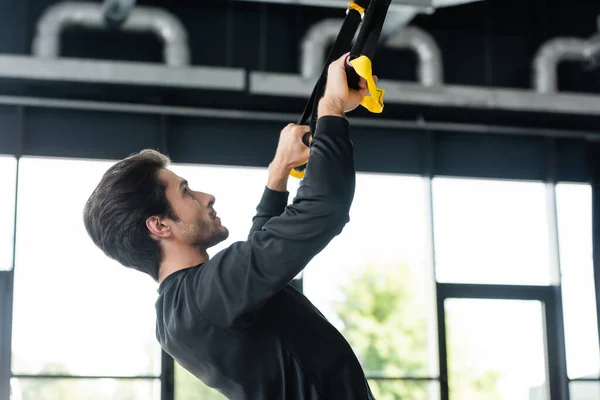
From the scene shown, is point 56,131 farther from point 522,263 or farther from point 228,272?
point 228,272

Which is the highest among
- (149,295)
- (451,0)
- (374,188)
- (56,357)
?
(451,0)

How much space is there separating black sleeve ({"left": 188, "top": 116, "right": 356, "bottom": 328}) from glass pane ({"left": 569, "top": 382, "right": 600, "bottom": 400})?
15.9ft

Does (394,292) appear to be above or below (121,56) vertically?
below

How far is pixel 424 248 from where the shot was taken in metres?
5.83

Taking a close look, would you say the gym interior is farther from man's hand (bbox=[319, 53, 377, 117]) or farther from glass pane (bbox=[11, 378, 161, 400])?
man's hand (bbox=[319, 53, 377, 117])

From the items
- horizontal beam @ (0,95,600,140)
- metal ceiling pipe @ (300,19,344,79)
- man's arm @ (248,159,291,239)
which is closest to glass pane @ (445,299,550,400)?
horizontal beam @ (0,95,600,140)

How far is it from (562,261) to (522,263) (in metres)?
0.29

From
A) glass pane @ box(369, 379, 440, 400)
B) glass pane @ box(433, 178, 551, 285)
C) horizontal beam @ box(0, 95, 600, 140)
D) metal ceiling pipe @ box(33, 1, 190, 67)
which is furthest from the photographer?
glass pane @ box(433, 178, 551, 285)

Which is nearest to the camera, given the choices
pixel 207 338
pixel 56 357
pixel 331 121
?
pixel 331 121

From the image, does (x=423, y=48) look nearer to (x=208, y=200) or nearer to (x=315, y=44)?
(x=315, y=44)

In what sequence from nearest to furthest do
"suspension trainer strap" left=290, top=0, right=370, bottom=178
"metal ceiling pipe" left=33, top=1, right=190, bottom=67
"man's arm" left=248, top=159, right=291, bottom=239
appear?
"suspension trainer strap" left=290, top=0, right=370, bottom=178 → "man's arm" left=248, top=159, right=291, bottom=239 → "metal ceiling pipe" left=33, top=1, right=190, bottom=67

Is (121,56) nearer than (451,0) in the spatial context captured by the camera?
No

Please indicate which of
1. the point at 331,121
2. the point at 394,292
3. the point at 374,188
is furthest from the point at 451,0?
the point at 331,121

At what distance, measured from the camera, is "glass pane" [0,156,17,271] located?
17.3ft
